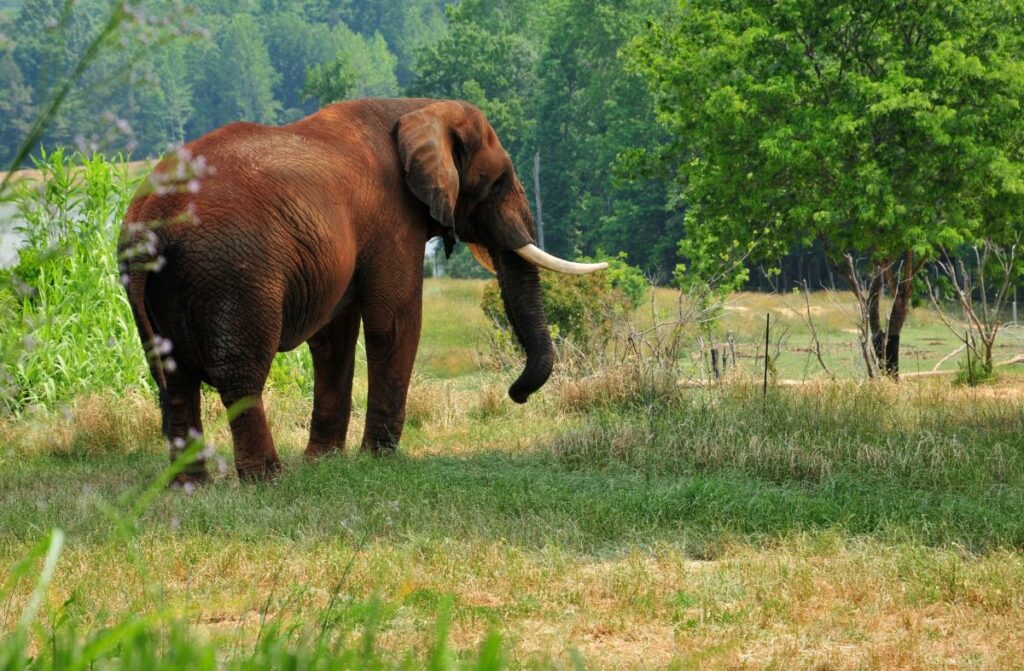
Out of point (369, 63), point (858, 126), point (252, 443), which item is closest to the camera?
point (252, 443)

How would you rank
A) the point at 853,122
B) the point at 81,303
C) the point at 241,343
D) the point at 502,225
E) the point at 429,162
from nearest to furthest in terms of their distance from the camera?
the point at 241,343, the point at 429,162, the point at 502,225, the point at 81,303, the point at 853,122

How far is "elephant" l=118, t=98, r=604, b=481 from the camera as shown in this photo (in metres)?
7.74

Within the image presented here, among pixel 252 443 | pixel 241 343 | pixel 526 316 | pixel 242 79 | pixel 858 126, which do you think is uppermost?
pixel 242 79

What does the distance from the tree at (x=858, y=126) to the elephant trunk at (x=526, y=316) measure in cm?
611

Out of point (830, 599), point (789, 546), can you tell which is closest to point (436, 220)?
point (789, 546)

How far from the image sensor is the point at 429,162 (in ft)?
30.4

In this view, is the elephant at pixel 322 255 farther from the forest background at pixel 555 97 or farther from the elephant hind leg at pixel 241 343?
the forest background at pixel 555 97

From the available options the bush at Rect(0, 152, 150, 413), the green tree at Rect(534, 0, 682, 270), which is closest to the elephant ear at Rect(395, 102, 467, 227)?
the bush at Rect(0, 152, 150, 413)

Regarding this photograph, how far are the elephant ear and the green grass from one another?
5.71ft

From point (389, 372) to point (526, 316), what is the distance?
1.27 meters

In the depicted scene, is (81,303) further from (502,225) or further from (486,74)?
(486,74)

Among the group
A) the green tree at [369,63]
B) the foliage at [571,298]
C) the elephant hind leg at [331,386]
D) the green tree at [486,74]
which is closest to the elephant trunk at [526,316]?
the elephant hind leg at [331,386]

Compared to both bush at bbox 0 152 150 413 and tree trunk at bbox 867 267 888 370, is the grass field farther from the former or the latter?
tree trunk at bbox 867 267 888 370

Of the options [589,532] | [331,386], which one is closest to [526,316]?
[331,386]
